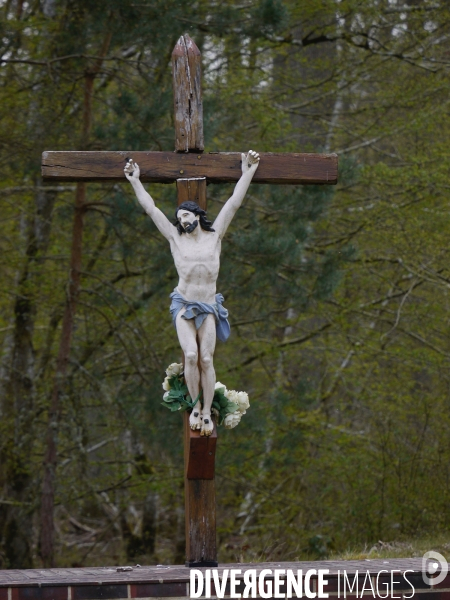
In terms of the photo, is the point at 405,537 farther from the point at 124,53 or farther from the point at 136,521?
the point at 124,53

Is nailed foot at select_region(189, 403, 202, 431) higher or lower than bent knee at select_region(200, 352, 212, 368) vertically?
lower

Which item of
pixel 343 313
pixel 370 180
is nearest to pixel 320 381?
pixel 343 313

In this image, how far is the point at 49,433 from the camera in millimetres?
12359

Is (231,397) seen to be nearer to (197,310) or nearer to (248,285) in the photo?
(197,310)

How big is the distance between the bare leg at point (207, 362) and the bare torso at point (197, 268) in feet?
0.54

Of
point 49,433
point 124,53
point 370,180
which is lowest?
point 49,433

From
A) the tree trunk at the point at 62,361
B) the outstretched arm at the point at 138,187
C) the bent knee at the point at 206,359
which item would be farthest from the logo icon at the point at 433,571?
the tree trunk at the point at 62,361

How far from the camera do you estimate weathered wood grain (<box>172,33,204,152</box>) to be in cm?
746

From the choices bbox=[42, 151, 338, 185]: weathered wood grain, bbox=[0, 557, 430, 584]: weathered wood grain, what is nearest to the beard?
bbox=[42, 151, 338, 185]: weathered wood grain

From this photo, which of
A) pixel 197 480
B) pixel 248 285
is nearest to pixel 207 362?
pixel 197 480

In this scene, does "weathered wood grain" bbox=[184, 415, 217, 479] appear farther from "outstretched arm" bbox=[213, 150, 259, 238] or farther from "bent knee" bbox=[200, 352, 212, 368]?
"outstretched arm" bbox=[213, 150, 259, 238]

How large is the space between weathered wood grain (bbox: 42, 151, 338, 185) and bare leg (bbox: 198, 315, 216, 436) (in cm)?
110

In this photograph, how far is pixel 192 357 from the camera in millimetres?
6828

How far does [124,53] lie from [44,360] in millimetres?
4353
